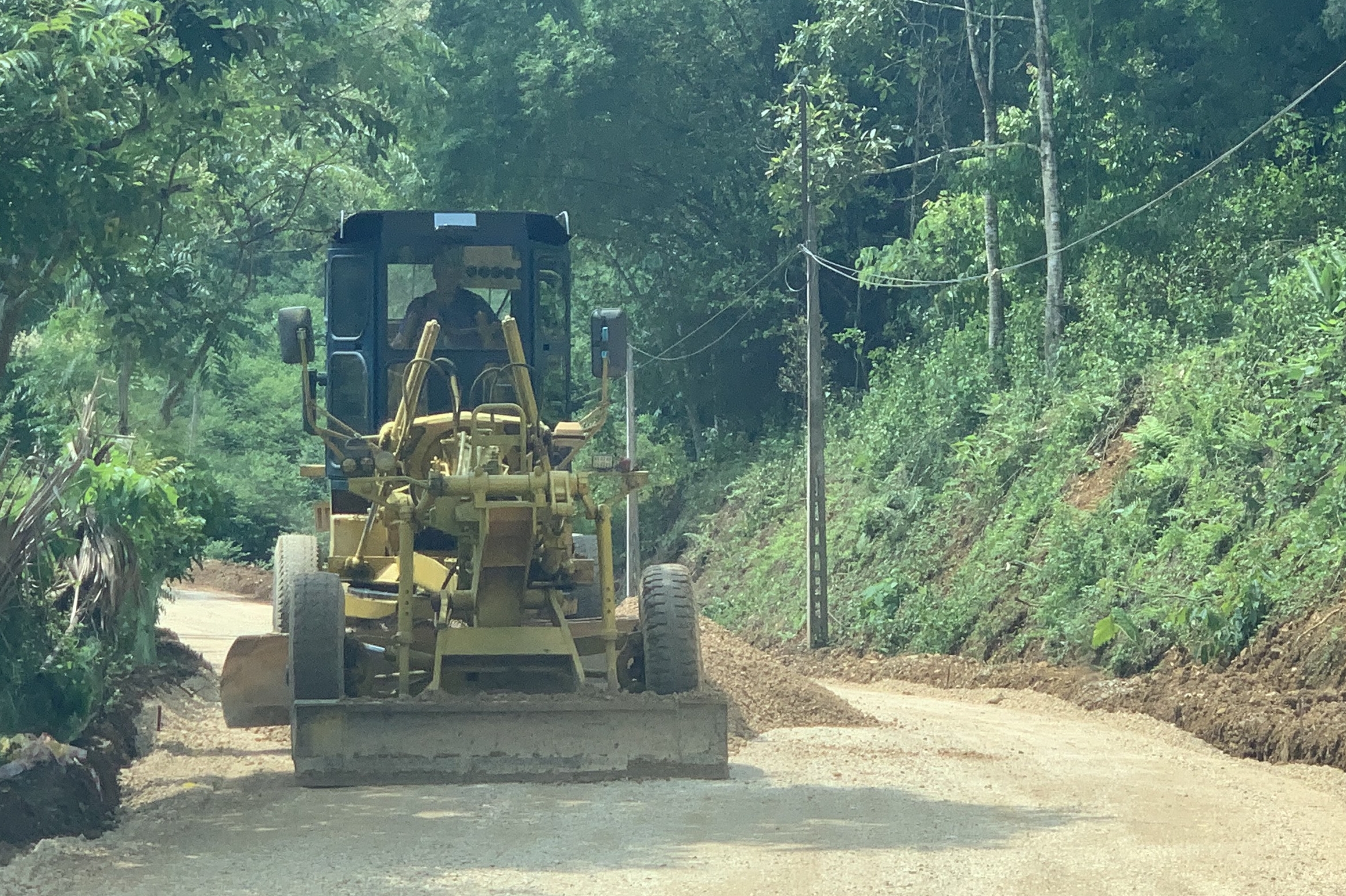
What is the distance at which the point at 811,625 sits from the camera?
89.5 feet

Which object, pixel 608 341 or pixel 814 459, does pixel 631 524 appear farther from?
pixel 608 341

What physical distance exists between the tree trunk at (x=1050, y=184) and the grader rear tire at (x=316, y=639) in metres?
17.9

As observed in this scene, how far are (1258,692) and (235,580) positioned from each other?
2936 cm

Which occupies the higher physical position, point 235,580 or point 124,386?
point 124,386

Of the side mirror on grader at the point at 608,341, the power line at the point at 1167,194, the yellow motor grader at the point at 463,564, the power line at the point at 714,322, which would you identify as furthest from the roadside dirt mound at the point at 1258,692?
the power line at the point at 714,322

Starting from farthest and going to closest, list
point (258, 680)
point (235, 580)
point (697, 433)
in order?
point (697, 433) < point (235, 580) < point (258, 680)

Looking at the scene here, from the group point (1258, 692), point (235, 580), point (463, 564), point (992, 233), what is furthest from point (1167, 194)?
point (235, 580)

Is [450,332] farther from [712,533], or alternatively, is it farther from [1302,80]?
[712,533]

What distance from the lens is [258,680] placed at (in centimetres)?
1282

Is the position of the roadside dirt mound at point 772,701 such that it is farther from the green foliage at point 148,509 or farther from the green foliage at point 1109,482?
the green foliage at point 148,509

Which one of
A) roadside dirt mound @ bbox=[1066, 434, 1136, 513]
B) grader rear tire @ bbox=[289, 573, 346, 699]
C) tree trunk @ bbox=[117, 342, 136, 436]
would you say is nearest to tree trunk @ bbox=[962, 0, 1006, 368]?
roadside dirt mound @ bbox=[1066, 434, 1136, 513]

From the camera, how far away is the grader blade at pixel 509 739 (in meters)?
11.4

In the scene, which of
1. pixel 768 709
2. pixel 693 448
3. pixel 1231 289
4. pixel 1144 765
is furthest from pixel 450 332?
pixel 693 448

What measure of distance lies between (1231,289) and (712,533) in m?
17.5
